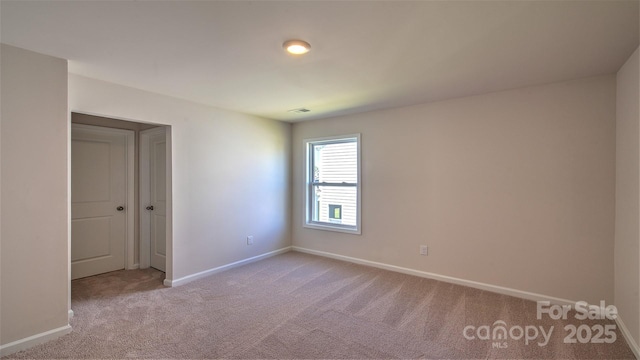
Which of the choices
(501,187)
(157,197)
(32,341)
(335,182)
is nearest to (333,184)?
(335,182)

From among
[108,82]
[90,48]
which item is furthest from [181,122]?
[90,48]

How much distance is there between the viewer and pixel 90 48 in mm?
2234

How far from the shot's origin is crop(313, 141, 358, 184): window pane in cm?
462

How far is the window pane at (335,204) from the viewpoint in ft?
15.2

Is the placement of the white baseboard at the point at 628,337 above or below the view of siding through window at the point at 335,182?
below

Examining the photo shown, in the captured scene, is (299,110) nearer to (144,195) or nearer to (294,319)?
(144,195)

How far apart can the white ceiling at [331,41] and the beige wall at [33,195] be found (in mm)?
265

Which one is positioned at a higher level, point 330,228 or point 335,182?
point 335,182

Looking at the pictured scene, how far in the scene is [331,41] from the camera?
6.92ft

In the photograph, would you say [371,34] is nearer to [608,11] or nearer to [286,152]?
[608,11]

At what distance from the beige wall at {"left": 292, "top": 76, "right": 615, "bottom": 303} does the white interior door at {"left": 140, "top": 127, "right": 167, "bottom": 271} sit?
111 inches

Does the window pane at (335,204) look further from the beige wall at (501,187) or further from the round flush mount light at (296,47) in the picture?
the round flush mount light at (296,47)

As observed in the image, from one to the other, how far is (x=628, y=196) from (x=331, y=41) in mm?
2682

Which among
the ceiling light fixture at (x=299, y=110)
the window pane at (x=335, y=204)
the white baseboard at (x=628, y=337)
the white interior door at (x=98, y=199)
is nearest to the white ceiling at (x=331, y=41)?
the ceiling light fixture at (x=299, y=110)
